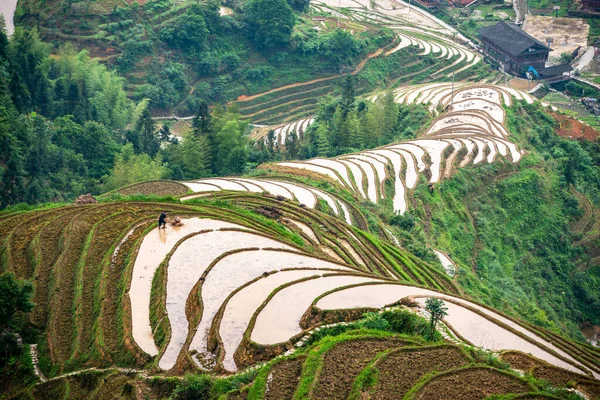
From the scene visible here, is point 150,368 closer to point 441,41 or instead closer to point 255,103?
point 255,103

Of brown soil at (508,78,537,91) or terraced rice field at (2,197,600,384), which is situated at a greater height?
brown soil at (508,78,537,91)

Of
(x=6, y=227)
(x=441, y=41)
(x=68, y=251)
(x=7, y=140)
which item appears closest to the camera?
(x=68, y=251)

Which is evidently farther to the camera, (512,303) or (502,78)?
(502,78)

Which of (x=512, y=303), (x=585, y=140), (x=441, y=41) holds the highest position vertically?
(x=441, y=41)

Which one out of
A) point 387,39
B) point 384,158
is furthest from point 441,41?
point 384,158

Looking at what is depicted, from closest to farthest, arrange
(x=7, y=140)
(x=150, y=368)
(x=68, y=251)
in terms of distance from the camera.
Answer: (x=150, y=368), (x=68, y=251), (x=7, y=140)

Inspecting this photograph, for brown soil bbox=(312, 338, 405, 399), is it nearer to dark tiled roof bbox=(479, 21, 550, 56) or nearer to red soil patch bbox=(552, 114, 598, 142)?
red soil patch bbox=(552, 114, 598, 142)

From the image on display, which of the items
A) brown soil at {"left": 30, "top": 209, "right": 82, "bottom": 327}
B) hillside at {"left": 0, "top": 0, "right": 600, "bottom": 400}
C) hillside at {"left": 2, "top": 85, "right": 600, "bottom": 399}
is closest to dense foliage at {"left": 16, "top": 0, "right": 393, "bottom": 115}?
hillside at {"left": 0, "top": 0, "right": 600, "bottom": 400}
